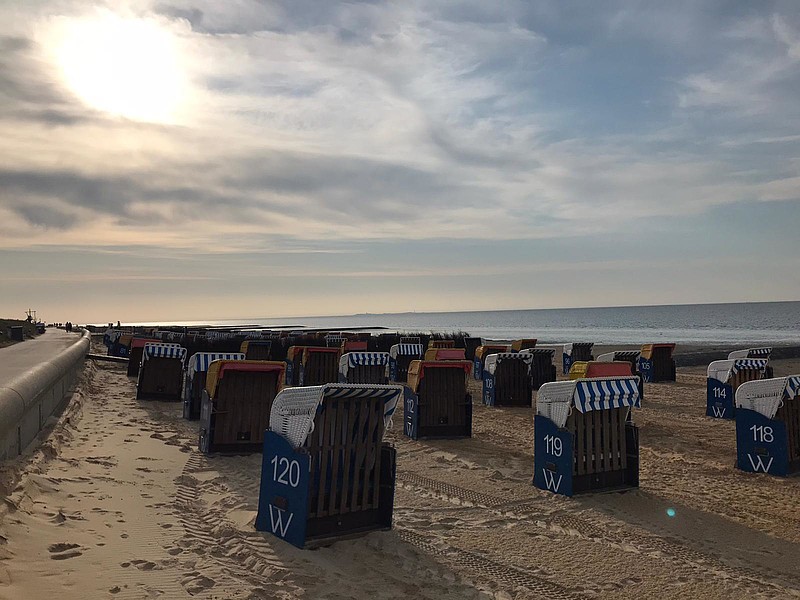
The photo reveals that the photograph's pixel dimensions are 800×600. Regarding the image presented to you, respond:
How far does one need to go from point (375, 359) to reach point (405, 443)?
460cm

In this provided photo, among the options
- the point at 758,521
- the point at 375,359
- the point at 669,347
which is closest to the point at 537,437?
the point at 758,521

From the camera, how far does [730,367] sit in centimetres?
1341

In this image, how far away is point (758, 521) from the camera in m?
6.36

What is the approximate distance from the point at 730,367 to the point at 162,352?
13.1m

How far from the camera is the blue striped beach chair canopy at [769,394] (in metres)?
8.23

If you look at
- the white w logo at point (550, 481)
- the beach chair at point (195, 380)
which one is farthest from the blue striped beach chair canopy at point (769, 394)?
the beach chair at point (195, 380)

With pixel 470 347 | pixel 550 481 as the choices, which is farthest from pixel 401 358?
pixel 550 481

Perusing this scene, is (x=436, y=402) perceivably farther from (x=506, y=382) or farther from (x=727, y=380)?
(x=727, y=380)

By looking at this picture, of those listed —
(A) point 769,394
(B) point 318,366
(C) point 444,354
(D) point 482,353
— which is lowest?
(B) point 318,366

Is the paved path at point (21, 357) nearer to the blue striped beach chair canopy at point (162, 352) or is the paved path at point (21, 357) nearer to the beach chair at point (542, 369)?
the blue striped beach chair canopy at point (162, 352)

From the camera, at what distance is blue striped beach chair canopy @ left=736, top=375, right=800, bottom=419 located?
823 cm

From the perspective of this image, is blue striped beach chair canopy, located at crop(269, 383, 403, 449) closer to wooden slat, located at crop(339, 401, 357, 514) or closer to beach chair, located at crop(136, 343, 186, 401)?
wooden slat, located at crop(339, 401, 357, 514)

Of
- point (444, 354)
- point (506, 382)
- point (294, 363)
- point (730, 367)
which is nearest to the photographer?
point (730, 367)

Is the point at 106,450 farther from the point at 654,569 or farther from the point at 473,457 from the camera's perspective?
the point at 654,569
